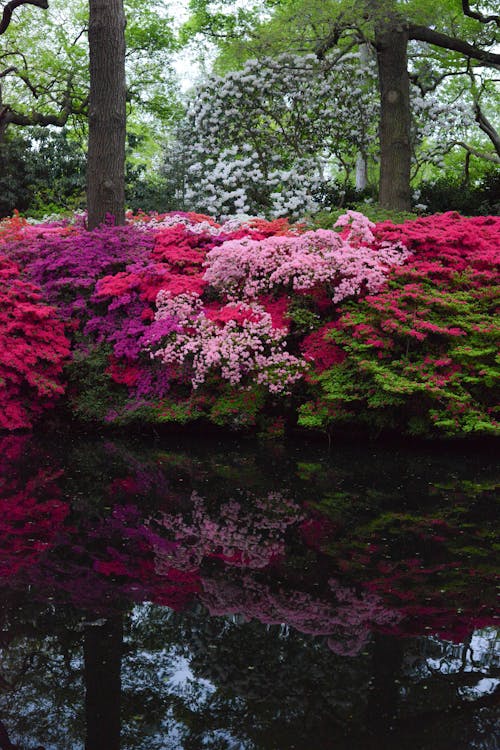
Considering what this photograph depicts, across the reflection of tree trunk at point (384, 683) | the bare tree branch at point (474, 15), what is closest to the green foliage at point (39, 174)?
the bare tree branch at point (474, 15)

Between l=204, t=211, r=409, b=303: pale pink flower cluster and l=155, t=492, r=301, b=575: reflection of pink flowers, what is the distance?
2357mm

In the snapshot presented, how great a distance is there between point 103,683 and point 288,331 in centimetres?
444

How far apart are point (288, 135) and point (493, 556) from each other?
491 inches

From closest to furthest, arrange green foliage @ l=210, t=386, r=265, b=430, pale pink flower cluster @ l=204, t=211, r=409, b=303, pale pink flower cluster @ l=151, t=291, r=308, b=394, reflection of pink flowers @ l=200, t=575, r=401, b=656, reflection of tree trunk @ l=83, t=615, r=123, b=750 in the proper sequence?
1. reflection of tree trunk @ l=83, t=615, r=123, b=750
2. reflection of pink flowers @ l=200, t=575, r=401, b=656
3. pale pink flower cluster @ l=151, t=291, r=308, b=394
4. pale pink flower cluster @ l=204, t=211, r=409, b=303
5. green foliage @ l=210, t=386, r=265, b=430

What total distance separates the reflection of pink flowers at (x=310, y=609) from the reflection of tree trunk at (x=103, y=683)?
0.46 m

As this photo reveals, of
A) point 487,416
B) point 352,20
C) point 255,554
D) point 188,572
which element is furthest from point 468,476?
point 352,20

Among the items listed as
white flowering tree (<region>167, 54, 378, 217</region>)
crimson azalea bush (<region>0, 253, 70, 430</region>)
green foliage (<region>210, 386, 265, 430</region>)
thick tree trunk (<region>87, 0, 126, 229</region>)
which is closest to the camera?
green foliage (<region>210, 386, 265, 430</region>)

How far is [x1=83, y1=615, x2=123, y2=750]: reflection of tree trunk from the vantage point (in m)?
2.38

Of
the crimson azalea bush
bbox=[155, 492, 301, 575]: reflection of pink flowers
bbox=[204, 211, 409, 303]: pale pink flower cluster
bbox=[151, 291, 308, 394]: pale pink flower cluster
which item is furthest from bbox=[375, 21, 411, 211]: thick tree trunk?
bbox=[155, 492, 301, 575]: reflection of pink flowers

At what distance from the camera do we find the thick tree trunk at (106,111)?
8.96 meters

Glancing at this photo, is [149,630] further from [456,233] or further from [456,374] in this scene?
[456,233]

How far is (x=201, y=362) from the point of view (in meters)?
6.56

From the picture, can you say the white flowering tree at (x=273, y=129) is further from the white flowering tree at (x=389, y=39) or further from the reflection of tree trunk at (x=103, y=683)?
the reflection of tree trunk at (x=103, y=683)

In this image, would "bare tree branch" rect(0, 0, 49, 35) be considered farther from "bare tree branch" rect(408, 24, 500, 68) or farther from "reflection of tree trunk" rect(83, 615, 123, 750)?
"reflection of tree trunk" rect(83, 615, 123, 750)
